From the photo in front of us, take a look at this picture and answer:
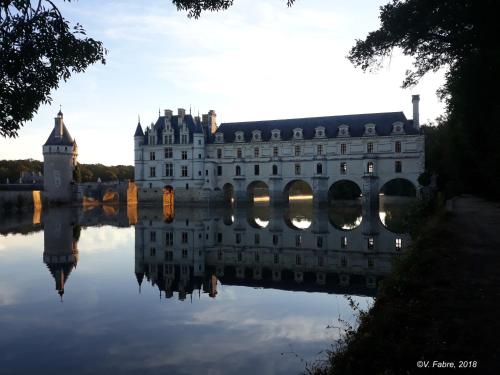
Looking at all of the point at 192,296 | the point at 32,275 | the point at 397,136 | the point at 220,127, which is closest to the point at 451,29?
the point at 192,296

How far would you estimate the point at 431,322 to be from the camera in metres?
4.79

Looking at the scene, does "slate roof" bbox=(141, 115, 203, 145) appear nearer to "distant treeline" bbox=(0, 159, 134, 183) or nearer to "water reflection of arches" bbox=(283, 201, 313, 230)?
"water reflection of arches" bbox=(283, 201, 313, 230)

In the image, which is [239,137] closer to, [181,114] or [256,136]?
[256,136]

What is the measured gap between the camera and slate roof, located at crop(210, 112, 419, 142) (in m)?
43.5

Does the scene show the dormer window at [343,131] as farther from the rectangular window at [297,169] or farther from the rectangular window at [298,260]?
the rectangular window at [298,260]

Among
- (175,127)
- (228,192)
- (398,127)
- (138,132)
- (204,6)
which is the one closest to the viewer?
(204,6)

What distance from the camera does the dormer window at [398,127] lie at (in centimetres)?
4241

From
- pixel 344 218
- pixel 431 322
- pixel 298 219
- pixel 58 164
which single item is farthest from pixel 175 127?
pixel 431 322

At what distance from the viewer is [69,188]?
2052 inches

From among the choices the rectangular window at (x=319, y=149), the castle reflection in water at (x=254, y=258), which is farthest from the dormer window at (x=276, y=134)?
the castle reflection in water at (x=254, y=258)

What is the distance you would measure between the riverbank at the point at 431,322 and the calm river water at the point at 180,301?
1438 millimetres

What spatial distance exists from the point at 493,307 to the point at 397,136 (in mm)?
39291

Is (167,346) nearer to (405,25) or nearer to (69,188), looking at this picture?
(405,25)

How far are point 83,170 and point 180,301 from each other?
78005 millimetres
